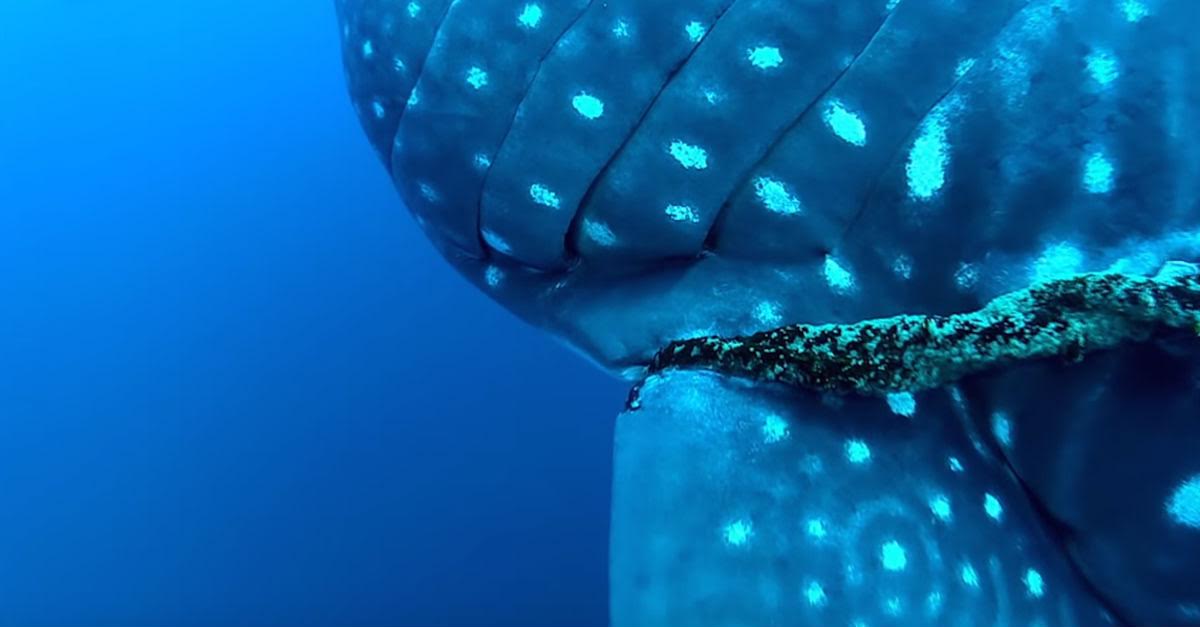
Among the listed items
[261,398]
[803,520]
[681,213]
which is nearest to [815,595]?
[803,520]

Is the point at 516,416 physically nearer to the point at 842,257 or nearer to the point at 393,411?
the point at 393,411

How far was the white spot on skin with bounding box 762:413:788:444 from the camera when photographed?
1223 mm

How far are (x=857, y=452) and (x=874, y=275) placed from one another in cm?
28

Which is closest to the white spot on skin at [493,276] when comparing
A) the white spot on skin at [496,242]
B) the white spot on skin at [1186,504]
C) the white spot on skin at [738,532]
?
the white spot on skin at [496,242]

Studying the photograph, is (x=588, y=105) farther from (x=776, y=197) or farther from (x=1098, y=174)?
(x=1098, y=174)

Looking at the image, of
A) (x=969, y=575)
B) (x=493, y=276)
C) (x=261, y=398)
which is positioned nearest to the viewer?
(x=969, y=575)

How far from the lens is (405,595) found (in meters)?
6.94

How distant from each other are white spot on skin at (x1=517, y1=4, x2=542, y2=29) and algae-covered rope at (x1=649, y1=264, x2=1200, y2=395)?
1.92 feet

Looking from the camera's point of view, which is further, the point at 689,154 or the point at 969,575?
the point at 689,154

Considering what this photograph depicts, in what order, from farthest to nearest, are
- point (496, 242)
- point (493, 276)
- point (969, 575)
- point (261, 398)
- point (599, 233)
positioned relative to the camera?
point (261, 398) → point (493, 276) → point (496, 242) → point (599, 233) → point (969, 575)

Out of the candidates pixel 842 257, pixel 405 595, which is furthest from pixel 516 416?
pixel 842 257

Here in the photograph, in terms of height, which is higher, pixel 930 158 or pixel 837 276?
pixel 930 158

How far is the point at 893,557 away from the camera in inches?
47.4

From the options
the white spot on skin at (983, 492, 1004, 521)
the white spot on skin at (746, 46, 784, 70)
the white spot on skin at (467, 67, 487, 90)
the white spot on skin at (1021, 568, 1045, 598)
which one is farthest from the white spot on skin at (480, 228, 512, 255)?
the white spot on skin at (1021, 568, 1045, 598)
